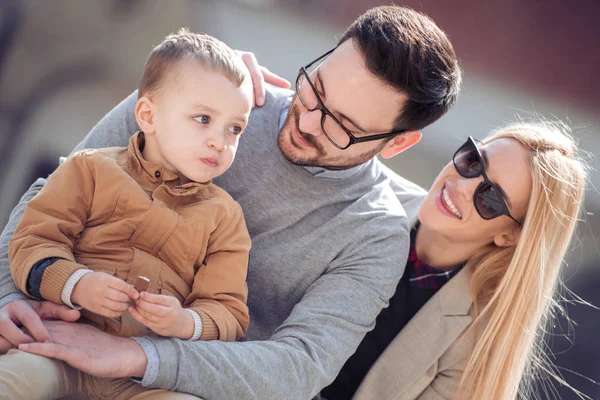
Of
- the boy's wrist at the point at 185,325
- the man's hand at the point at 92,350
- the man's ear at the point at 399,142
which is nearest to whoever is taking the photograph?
the man's hand at the point at 92,350

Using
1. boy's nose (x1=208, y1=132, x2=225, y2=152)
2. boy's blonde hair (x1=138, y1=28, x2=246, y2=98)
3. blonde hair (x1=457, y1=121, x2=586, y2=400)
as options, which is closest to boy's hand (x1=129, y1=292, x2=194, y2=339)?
boy's nose (x1=208, y1=132, x2=225, y2=152)

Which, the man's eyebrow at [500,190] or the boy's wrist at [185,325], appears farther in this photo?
the man's eyebrow at [500,190]

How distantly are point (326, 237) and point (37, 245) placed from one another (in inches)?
35.7

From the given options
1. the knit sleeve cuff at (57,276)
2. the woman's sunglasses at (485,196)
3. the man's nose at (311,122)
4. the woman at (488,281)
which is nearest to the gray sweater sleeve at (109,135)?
the knit sleeve cuff at (57,276)

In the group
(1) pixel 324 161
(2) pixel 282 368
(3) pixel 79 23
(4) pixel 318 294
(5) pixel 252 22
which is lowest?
(2) pixel 282 368

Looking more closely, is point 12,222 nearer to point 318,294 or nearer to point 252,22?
point 318,294

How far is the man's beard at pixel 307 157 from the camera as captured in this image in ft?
6.85

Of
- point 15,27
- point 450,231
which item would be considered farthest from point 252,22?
point 450,231

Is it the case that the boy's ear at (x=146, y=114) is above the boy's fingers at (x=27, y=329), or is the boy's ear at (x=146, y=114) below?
above

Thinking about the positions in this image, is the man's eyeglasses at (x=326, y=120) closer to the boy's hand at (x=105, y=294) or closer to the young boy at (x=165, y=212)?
the young boy at (x=165, y=212)

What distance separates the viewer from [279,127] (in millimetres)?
2230

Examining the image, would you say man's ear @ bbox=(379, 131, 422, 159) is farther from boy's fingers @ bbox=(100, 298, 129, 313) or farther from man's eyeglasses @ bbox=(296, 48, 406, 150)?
boy's fingers @ bbox=(100, 298, 129, 313)

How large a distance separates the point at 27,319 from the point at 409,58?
1.31 meters

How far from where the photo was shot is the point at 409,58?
202 cm
